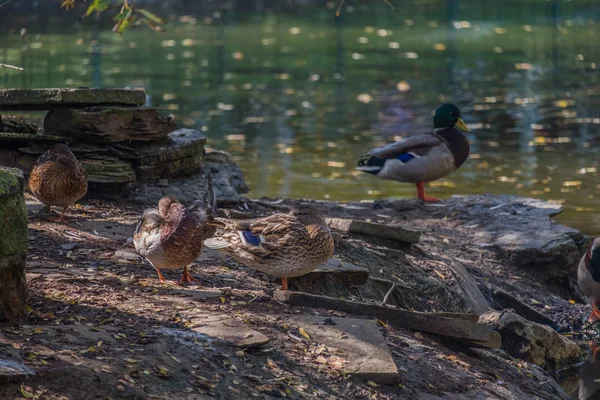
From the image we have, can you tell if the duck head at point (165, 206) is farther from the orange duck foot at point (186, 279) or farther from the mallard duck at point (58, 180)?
the mallard duck at point (58, 180)

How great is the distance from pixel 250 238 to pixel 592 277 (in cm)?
383

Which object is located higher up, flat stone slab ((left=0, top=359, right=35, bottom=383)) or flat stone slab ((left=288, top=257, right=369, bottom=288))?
flat stone slab ((left=0, top=359, right=35, bottom=383))

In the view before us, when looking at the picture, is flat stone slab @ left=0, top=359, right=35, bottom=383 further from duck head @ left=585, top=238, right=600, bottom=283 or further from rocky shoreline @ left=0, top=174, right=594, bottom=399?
duck head @ left=585, top=238, right=600, bottom=283

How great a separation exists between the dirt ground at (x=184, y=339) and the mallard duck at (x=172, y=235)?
17cm

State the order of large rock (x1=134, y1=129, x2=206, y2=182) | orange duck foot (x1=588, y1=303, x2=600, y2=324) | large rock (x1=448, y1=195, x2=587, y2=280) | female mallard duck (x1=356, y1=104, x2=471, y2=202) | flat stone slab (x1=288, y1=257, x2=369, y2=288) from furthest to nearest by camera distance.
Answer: female mallard duck (x1=356, y1=104, x2=471, y2=202), large rock (x1=448, y1=195, x2=587, y2=280), large rock (x1=134, y1=129, x2=206, y2=182), orange duck foot (x1=588, y1=303, x2=600, y2=324), flat stone slab (x1=288, y1=257, x2=369, y2=288)

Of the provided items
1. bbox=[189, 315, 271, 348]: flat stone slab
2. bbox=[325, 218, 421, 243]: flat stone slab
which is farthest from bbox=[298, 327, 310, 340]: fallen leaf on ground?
bbox=[325, 218, 421, 243]: flat stone slab

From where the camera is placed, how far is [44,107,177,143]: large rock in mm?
8852

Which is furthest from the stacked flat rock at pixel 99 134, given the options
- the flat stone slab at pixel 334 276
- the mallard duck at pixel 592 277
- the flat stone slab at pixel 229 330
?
the mallard duck at pixel 592 277

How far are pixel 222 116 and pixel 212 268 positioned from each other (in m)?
11.3

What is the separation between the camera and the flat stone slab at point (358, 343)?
17.8 ft

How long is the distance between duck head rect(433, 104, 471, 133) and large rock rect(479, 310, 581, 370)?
14.0ft

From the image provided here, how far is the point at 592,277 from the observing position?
8.95 metres

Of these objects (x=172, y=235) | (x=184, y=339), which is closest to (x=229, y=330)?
(x=184, y=339)

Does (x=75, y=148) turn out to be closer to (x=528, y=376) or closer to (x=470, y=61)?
(x=528, y=376)
